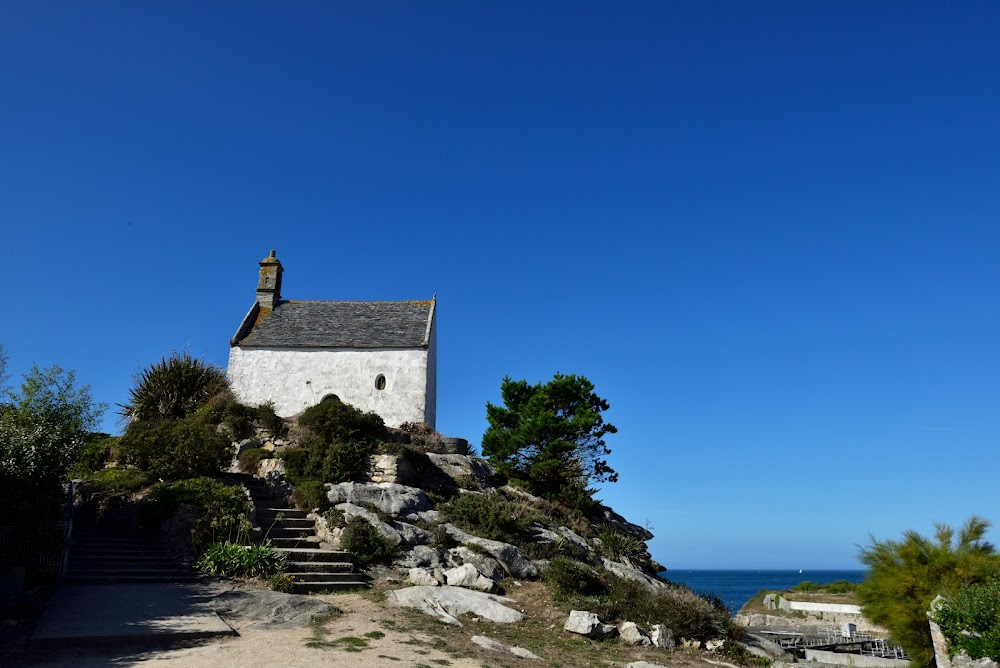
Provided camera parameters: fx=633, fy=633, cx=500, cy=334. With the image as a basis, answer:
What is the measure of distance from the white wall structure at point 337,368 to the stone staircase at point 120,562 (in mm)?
13053

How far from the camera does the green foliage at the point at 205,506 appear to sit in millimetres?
15930

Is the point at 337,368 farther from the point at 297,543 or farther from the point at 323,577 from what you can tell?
the point at 323,577

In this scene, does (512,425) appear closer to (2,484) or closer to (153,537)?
(153,537)

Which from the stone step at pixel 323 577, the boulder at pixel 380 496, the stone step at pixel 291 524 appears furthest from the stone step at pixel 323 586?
the boulder at pixel 380 496

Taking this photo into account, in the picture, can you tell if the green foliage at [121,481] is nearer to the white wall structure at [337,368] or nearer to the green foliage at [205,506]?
the green foliage at [205,506]

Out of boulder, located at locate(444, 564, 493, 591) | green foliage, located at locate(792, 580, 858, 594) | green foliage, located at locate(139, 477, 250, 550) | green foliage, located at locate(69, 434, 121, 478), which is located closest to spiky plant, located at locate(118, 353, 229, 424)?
green foliage, located at locate(69, 434, 121, 478)

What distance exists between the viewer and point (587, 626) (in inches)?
520

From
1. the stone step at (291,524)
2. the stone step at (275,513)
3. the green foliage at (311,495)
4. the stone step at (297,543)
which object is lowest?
the stone step at (297,543)

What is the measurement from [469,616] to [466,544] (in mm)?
4550

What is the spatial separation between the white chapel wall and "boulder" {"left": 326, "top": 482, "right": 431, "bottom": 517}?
30.7 ft

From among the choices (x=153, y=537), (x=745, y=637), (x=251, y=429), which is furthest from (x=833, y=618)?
(x=153, y=537)

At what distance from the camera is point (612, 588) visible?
54.0 ft

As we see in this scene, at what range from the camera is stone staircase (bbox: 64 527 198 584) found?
14.0 m

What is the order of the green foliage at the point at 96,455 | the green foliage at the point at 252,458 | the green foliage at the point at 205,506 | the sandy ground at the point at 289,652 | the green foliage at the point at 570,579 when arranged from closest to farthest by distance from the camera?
the sandy ground at the point at 289,652 → the green foliage at the point at 205,506 → the green foliage at the point at 570,579 → the green foliage at the point at 96,455 → the green foliage at the point at 252,458
